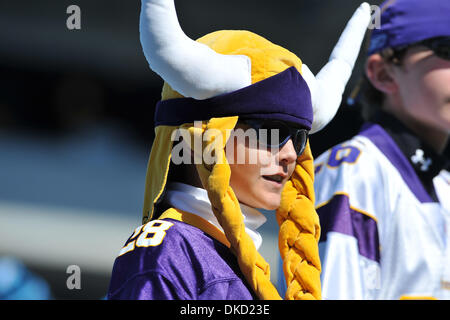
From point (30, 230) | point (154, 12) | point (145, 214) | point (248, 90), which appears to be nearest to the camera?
point (154, 12)

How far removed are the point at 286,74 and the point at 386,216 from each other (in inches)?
31.4

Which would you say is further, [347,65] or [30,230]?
[30,230]

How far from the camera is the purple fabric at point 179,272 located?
1.49m

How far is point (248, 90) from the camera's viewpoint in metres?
1.69

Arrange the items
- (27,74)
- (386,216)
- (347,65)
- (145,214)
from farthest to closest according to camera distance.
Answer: (27,74) < (386,216) < (347,65) < (145,214)

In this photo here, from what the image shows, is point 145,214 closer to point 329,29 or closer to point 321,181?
point 321,181

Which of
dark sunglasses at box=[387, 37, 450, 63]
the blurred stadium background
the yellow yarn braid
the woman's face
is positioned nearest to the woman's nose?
the woman's face

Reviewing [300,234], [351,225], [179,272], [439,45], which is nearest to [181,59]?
[179,272]

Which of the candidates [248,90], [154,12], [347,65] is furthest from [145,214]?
[347,65]

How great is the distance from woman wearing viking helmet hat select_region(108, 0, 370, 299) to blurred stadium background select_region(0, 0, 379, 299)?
3662 millimetres

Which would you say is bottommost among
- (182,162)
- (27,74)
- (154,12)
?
(27,74)

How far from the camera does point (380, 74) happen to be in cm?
258

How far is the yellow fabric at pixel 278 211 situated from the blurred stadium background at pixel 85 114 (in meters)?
3.59

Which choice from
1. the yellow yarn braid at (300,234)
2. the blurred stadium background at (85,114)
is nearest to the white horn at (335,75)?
the yellow yarn braid at (300,234)
